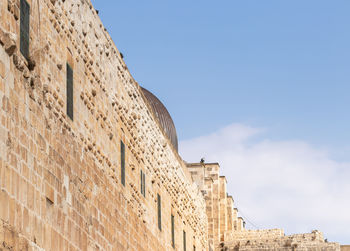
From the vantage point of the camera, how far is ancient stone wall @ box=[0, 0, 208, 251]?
929 centimetres

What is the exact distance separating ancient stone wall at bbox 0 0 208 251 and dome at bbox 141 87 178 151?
29.2 feet

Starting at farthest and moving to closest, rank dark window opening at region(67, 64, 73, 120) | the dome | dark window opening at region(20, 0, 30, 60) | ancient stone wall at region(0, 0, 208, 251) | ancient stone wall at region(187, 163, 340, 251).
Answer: ancient stone wall at region(187, 163, 340, 251) < the dome < dark window opening at region(67, 64, 73, 120) < dark window opening at region(20, 0, 30, 60) < ancient stone wall at region(0, 0, 208, 251)

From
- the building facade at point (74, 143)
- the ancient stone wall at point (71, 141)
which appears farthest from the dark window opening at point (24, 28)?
the ancient stone wall at point (71, 141)

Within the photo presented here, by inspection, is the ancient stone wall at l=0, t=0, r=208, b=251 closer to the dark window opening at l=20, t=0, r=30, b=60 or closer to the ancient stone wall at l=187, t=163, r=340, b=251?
the dark window opening at l=20, t=0, r=30, b=60

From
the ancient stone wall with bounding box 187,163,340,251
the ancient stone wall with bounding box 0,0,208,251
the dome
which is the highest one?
the dome

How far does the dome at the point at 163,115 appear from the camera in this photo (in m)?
28.0

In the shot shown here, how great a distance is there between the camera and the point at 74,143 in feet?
38.9

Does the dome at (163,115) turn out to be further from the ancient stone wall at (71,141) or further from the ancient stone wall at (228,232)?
the ancient stone wall at (71,141)

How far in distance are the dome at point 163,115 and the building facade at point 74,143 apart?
7.26 m

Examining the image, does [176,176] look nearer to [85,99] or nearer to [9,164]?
[85,99]

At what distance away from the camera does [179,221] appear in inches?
851

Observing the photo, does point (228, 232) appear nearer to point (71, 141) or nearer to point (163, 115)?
point (163, 115)

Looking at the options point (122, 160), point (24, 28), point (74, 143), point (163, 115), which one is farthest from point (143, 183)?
point (163, 115)

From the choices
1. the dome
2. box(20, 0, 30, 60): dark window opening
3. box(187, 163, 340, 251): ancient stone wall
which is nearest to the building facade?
box(20, 0, 30, 60): dark window opening
